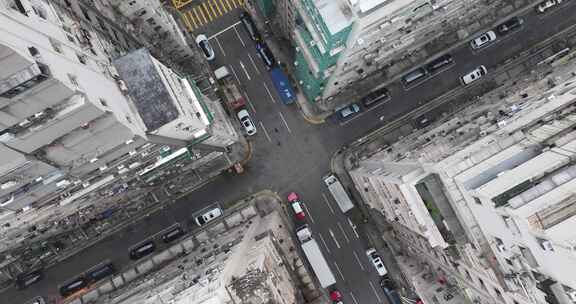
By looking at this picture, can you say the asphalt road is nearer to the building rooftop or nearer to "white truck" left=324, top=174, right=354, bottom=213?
"white truck" left=324, top=174, right=354, bottom=213

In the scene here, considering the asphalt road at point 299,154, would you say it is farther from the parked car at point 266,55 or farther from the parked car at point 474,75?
the parked car at point 474,75

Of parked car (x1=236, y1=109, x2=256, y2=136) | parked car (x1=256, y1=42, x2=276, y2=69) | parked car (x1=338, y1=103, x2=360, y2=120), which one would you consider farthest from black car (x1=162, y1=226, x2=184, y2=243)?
parked car (x1=338, y1=103, x2=360, y2=120)

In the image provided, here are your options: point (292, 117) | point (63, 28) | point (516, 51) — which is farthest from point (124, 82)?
point (516, 51)

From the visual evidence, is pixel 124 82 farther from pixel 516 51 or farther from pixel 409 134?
pixel 516 51

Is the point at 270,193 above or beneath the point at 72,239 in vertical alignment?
beneath

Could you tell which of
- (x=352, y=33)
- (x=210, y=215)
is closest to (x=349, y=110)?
(x=210, y=215)
